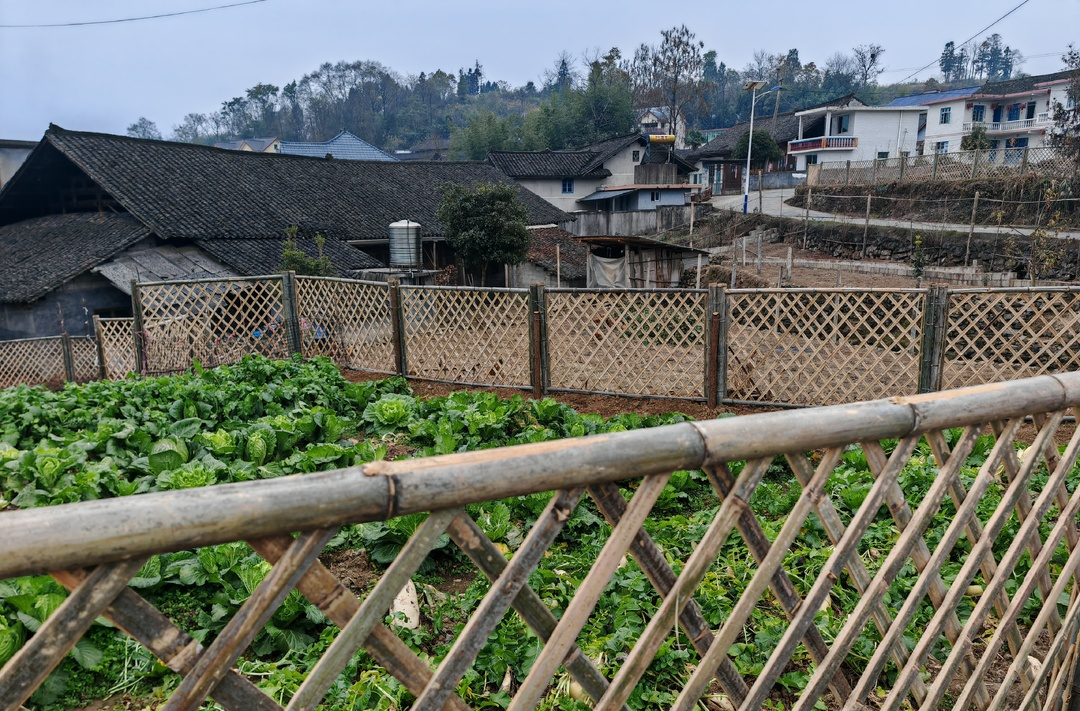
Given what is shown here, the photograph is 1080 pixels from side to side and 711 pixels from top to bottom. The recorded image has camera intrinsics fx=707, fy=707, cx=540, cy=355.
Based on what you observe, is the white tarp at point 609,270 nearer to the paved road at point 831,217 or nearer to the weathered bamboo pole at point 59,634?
the paved road at point 831,217

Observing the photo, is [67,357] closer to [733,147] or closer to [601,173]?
[601,173]

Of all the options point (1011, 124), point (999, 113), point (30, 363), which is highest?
point (999, 113)

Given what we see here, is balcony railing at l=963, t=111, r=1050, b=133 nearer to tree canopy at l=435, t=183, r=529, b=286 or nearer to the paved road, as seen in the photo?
the paved road

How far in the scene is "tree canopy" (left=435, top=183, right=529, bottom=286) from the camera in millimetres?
20219

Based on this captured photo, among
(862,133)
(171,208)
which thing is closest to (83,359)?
(171,208)

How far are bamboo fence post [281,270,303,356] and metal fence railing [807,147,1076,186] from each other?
67.6 ft

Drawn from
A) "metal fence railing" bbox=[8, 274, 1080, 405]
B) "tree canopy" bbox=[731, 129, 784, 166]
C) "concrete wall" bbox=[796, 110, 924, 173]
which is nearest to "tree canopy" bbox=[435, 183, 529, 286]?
"metal fence railing" bbox=[8, 274, 1080, 405]

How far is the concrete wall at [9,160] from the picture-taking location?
23672mm

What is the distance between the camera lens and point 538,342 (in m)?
7.21

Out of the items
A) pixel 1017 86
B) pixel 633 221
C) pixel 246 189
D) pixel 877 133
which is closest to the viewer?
pixel 246 189

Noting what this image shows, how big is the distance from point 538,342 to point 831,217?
21.9 metres

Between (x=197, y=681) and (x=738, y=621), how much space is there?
2.94ft

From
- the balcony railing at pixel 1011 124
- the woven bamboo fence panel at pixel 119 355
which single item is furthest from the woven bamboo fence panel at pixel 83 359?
the balcony railing at pixel 1011 124

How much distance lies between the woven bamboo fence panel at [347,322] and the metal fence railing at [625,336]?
17 mm
